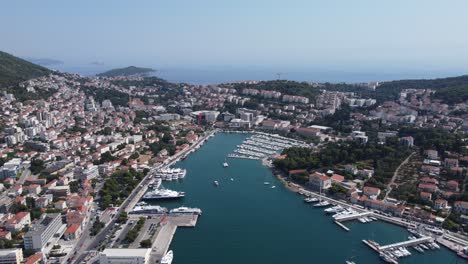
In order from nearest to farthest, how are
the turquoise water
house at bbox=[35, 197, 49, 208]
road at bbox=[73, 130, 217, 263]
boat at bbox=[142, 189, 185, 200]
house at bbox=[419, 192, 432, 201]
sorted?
1. road at bbox=[73, 130, 217, 263]
2. the turquoise water
3. house at bbox=[35, 197, 49, 208]
4. house at bbox=[419, 192, 432, 201]
5. boat at bbox=[142, 189, 185, 200]

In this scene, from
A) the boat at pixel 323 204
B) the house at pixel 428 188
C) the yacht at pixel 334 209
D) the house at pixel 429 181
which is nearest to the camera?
the yacht at pixel 334 209

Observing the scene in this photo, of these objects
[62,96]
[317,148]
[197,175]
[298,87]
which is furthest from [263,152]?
[62,96]

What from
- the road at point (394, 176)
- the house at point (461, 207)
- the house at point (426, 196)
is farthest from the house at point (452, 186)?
the road at point (394, 176)

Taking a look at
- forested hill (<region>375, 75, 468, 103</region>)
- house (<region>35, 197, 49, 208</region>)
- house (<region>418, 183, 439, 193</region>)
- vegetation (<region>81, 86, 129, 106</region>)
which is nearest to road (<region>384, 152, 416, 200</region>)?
house (<region>418, 183, 439, 193</region>)

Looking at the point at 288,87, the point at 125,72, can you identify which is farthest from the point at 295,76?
the point at 288,87

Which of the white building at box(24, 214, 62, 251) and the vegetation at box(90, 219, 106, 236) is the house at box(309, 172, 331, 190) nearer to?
the vegetation at box(90, 219, 106, 236)

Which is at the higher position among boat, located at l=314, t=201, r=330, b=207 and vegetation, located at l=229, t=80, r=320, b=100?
vegetation, located at l=229, t=80, r=320, b=100

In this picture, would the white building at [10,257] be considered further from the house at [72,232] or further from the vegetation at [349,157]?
the vegetation at [349,157]
